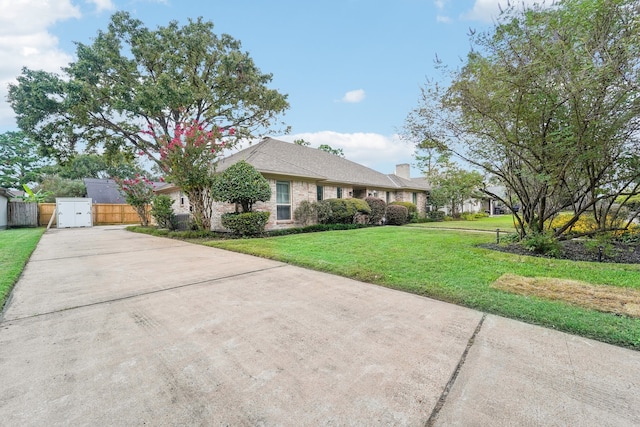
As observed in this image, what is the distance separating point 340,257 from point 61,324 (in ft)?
15.4

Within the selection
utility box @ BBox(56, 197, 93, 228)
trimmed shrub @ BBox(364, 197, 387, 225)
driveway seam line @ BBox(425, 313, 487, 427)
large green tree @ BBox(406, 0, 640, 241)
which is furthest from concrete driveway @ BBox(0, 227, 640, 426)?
utility box @ BBox(56, 197, 93, 228)

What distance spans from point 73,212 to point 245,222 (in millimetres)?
16954

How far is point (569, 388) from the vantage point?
6.50 feet

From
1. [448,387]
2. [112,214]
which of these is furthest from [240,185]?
[112,214]

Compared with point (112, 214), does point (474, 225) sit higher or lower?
lower

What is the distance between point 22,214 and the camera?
64.3 ft

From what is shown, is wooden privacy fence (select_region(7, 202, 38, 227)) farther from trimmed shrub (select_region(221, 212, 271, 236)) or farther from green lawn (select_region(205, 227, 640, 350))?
green lawn (select_region(205, 227, 640, 350))

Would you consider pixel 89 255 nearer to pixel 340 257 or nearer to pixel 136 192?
pixel 340 257

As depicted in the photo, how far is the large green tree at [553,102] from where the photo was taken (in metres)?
4.39

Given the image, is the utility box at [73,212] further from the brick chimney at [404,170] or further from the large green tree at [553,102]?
the brick chimney at [404,170]

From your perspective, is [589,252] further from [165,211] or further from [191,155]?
[165,211]

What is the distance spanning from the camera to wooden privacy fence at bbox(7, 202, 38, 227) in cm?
1925

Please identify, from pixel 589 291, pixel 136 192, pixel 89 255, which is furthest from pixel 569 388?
pixel 136 192

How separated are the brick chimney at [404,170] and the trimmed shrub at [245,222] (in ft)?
50.2
